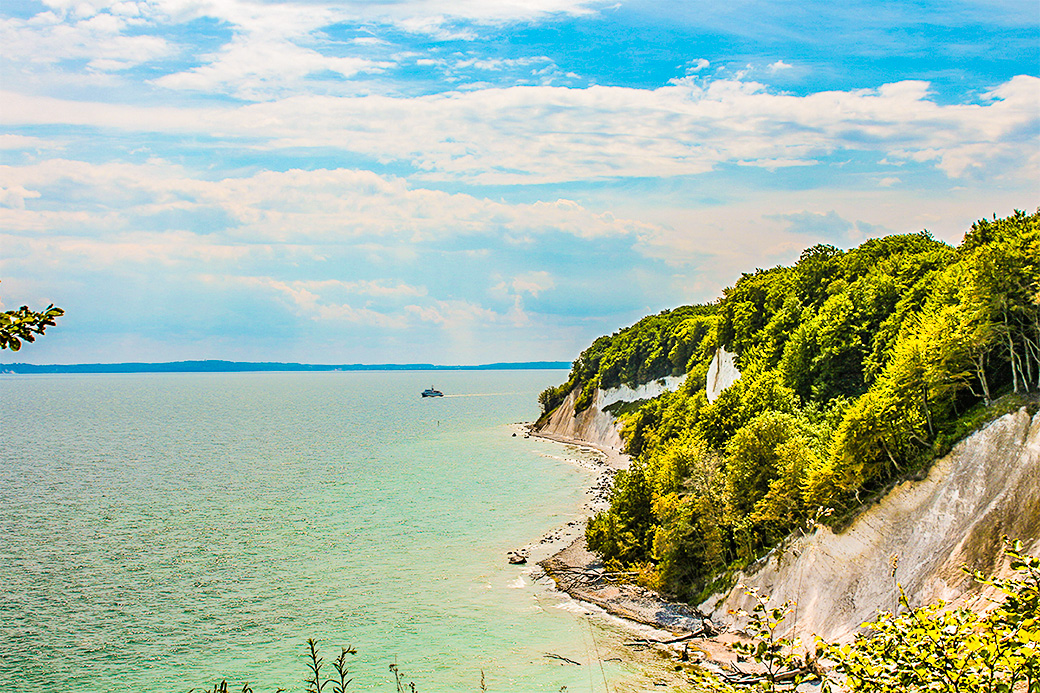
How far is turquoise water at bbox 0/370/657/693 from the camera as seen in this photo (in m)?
33.9

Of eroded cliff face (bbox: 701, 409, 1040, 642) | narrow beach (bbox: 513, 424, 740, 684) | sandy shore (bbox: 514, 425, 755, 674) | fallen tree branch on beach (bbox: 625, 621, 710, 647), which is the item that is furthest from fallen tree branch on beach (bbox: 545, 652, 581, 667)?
eroded cliff face (bbox: 701, 409, 1040, 642)

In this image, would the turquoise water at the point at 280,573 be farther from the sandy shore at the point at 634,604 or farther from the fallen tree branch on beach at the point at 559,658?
the sandy shore at the point at 634,604

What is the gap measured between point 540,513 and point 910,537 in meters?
37.7

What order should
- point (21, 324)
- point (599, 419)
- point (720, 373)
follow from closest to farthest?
point (21, 324) < point (720, 373) < point (599, 419)

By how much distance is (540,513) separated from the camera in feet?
211

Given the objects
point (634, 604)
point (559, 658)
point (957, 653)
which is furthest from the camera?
point (634, 604)

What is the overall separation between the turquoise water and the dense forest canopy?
8.17 meters

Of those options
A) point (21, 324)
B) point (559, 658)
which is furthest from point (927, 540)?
point (21, 324)

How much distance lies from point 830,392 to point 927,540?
18.4 meters

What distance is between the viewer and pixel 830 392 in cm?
4703

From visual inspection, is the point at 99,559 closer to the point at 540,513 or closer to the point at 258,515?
the point at 258,515

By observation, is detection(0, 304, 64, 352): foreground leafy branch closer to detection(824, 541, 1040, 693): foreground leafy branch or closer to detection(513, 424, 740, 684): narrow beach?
detection(824, 541, 1040, 693): foreground leafy branch

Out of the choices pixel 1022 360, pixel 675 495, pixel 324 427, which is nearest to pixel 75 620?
pixel 675 495

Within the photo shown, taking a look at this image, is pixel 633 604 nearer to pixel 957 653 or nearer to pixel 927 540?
pixel 927 540
